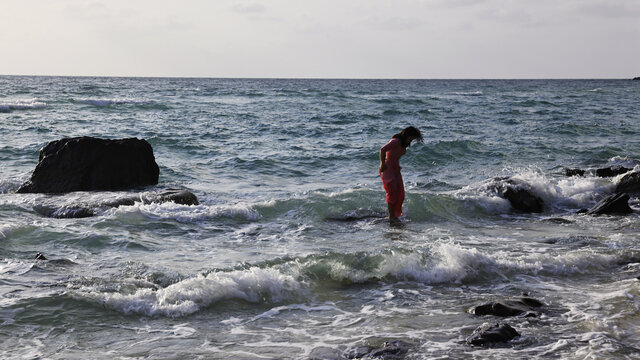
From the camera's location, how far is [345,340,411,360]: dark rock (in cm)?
505

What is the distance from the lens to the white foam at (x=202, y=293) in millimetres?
6234

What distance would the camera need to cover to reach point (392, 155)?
10.2 m

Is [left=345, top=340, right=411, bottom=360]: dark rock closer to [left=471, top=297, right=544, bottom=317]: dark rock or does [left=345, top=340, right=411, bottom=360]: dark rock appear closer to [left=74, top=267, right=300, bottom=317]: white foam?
[left=471, top=297, right=544, bottom=317]: dark rock

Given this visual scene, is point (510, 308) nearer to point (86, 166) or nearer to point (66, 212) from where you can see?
point (66, 212)

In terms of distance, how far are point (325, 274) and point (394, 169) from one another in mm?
3317

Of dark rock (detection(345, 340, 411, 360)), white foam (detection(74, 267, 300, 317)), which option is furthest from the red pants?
dark rock (detection(345, 340, 411, 360))

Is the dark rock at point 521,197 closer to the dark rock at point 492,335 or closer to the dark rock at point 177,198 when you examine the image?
the dark rock at point 177,198

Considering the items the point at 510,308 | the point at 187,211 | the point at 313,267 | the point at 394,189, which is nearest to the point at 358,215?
the point at 394,189

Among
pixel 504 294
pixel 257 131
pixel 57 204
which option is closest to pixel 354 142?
pixel 257 131

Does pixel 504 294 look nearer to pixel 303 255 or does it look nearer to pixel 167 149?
pixel 303 255

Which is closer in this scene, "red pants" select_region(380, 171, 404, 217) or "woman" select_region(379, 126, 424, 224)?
"woman" select_region(379, 126, 424, 224)

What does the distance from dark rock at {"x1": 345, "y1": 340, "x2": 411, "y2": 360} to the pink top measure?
5181 millimetres

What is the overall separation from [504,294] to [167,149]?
1463 centimetres

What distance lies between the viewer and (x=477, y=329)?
554 cm
